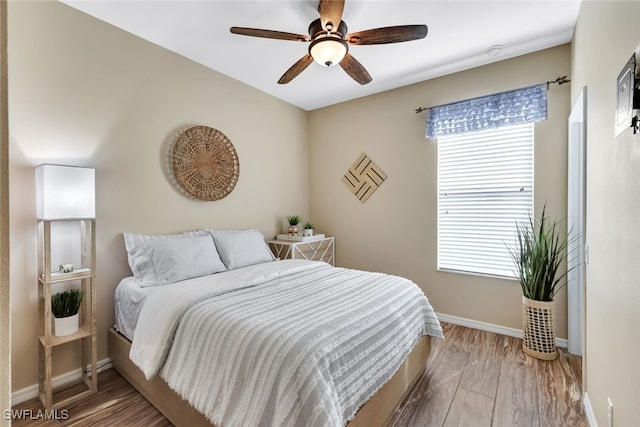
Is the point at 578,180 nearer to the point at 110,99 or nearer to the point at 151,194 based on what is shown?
the point at 151,194

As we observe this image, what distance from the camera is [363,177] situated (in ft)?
13.0

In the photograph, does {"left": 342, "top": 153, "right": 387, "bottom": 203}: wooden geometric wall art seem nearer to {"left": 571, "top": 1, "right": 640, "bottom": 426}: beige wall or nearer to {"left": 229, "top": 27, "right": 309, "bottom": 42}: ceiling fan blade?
{"left": 229, "top": 27, "right": 309, "bottom": 42}: ceiling fan blade

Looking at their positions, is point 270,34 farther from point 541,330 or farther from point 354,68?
point 541,330

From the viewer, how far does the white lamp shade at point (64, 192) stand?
6.09 feet

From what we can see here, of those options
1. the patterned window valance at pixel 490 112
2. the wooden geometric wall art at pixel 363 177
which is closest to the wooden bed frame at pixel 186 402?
the wooden geometric wall art at pixel 363 177

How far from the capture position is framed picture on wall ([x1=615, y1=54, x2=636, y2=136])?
1.04 metres

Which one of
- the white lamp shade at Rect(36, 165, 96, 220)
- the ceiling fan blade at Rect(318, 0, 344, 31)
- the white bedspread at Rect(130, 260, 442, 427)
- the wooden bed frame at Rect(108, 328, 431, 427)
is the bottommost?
the wooden bed frame at Rect(108, 328, 431, 427)

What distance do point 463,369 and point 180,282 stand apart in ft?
7.74

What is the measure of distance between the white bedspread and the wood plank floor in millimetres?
349

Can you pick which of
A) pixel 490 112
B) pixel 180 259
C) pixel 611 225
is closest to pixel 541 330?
pixel 611 225

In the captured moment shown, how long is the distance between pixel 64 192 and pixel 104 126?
75cm

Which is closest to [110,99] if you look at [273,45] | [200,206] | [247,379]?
[200,206]

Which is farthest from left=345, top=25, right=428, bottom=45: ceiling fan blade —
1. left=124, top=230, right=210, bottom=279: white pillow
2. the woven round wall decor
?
left=124, top=230, right=210, bottom=279: white pillow

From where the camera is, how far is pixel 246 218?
3584 millimetres
